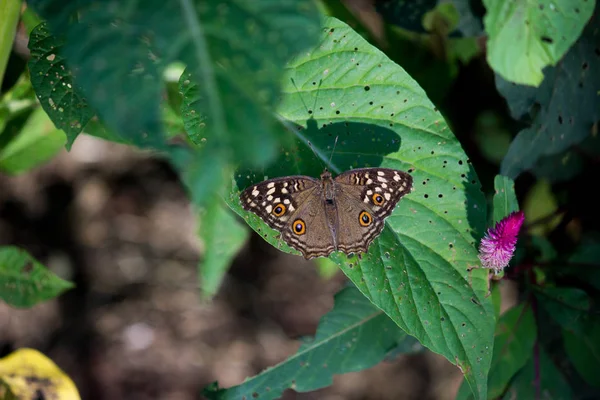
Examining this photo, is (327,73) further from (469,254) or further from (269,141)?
(269,141)

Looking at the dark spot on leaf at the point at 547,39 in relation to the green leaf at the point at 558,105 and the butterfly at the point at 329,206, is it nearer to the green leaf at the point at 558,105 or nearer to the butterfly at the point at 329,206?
the green leaf at the point at 558,105

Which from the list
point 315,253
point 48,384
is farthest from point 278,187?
point 48,384

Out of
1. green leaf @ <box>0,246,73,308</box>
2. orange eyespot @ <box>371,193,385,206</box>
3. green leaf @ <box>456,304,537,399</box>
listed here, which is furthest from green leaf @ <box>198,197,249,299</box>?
green leaf @ <box>456,304,537,399</box>

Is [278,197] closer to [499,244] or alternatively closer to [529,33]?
[499,244]

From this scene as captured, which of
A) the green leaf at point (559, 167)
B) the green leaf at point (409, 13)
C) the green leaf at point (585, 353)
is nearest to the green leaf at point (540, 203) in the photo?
the green leaf at point (559, 167)

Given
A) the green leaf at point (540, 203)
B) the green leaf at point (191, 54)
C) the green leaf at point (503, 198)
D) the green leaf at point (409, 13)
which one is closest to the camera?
the green leaf at point (191, 54)
